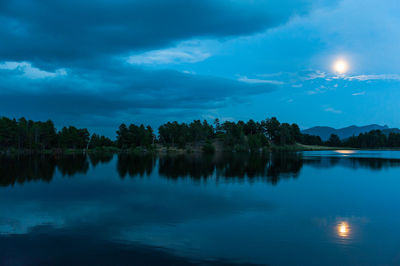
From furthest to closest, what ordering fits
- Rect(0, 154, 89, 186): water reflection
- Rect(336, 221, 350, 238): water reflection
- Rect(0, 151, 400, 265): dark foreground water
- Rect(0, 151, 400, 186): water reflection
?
Rect(0, 151, 400, 186): water reflection
Rect(0, 154, 89, 186): water reflection
Rect(336, 221, 350, 238): water reflection
Rect(0, 151, 400, 265): dark foreground water

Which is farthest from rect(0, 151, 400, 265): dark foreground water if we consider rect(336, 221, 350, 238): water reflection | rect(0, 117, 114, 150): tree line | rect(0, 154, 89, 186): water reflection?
rect(0, 117, 114, 150): tree line

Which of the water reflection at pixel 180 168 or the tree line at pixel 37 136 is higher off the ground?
the tree line at pixel 37 136

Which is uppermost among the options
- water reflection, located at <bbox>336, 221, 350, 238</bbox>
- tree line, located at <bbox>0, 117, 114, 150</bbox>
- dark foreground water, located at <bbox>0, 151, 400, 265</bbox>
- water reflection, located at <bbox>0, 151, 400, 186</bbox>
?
tree line, located at <bbox>0, 117, 114, 150</bbox>

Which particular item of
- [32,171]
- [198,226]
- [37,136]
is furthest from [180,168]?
[37,136]

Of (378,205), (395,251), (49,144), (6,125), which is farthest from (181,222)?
(49,144)

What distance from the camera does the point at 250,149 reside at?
19838 cm

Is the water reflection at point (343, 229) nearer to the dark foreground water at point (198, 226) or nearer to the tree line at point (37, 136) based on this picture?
the dark foreground water at point (198, 226)

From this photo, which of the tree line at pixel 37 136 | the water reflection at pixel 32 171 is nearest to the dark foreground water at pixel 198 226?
the water reflection at pixel 32 171

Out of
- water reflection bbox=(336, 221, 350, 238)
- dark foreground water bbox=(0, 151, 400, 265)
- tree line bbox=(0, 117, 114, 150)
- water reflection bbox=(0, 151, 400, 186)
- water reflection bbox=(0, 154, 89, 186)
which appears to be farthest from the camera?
tree line bbox=(0, 117, 114, 150)

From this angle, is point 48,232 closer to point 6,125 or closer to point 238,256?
point 238,256

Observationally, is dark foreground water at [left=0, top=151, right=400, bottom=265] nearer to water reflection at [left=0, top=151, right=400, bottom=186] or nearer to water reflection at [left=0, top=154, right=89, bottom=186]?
water reflection at [left=0, top=154, right=89, bottom=186]

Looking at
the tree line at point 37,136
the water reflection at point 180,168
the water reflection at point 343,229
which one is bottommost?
the water reflection at point 343,229

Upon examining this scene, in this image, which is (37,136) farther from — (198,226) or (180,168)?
(198,226)

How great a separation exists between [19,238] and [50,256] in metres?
4.27
